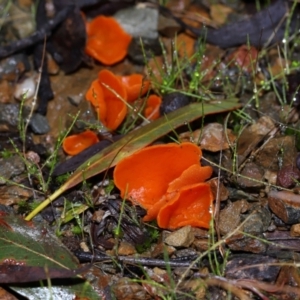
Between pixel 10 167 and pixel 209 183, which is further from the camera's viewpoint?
pixel 10 167

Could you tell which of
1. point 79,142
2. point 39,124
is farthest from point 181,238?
point 39,124

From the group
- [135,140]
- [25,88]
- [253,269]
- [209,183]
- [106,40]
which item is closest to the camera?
[253,269]

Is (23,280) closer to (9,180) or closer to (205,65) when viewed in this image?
(9,180)

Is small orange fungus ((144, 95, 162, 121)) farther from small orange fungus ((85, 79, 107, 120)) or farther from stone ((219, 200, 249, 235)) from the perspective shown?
stone ((219, 200, 249, 235))

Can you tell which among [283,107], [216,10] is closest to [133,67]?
[216,10]

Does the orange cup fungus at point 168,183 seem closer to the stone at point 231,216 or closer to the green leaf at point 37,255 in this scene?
the stone at point 231,216

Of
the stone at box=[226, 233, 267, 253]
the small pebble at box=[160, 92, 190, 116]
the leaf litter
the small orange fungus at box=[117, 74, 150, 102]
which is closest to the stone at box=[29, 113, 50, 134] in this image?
the leaf litter

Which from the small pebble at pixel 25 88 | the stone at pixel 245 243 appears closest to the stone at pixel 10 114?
the small pebble at pixel 25 88

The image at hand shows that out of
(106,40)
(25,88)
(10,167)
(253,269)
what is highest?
(106,40)

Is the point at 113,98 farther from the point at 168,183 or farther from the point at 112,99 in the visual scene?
the point at 168,183
